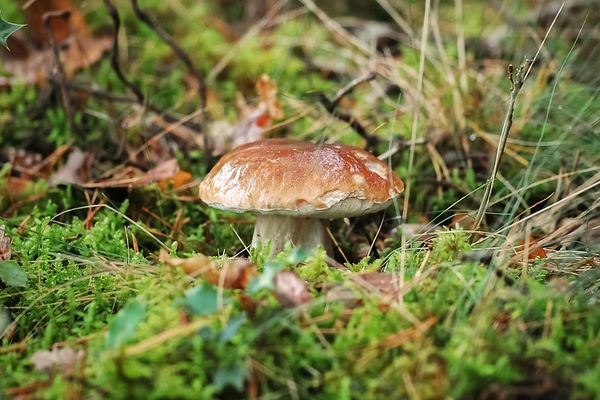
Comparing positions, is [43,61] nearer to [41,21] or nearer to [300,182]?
[41,21]

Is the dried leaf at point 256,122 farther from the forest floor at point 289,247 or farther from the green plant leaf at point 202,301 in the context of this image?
the green plant leaf at point 202,301

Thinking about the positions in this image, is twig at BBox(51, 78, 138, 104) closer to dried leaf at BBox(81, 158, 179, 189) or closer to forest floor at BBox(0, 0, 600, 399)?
forest floor at BBox(0, 0, 600, 399)

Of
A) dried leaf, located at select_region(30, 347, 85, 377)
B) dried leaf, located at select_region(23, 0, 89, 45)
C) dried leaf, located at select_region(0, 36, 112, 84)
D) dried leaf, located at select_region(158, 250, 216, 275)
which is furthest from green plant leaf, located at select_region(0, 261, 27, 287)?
dried leaf, located at select_region(23, 0, 89, 45)

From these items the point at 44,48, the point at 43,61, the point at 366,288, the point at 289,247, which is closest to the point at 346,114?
the point at 289,247

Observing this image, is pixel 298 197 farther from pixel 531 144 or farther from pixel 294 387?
pixel 531 144

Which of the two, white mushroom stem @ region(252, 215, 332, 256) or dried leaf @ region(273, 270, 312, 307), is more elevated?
dried leaf @ region(273, 270, 312, 307)

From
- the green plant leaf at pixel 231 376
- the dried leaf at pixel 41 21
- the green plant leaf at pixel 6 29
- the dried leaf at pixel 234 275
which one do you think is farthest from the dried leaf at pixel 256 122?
the green plant leaf at pixel 231 376

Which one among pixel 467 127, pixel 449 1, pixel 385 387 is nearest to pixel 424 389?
pixel 385 387
